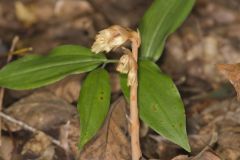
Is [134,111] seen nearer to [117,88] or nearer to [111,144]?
[111,144]

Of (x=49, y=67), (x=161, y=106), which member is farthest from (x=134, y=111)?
(x=49, y=67)

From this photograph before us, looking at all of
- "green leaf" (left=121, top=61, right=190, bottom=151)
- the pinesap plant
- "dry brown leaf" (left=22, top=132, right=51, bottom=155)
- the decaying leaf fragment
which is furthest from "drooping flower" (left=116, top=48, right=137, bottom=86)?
"dry brown leaf" (left=22, top=132, right=51, bottom=155)

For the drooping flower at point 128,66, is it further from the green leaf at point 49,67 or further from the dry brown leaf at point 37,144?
the dry brown leaf at point 37,144

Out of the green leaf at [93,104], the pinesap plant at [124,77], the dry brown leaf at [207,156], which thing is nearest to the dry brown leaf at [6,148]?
the pinesap plant at [124,77]

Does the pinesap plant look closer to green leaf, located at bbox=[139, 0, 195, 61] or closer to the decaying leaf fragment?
green leaf, located at bbox=[139, 0, 195, 61]

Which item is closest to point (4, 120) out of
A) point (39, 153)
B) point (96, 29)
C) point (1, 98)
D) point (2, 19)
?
point (1, 98)

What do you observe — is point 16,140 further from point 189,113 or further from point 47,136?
point 189,113
